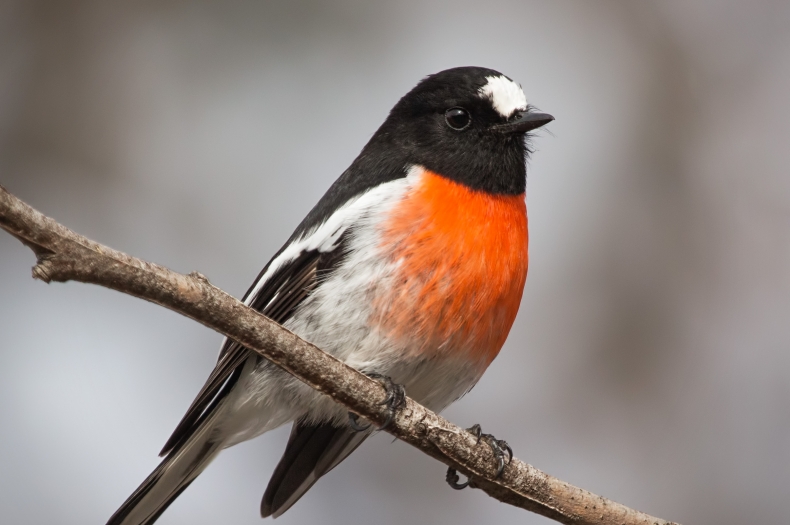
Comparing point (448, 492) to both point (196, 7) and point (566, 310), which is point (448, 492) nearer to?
point (566, 310)

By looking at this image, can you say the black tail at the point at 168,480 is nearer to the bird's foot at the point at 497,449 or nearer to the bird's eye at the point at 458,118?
the bird's foot at the point at 497,449

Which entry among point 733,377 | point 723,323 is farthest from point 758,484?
point 723,323

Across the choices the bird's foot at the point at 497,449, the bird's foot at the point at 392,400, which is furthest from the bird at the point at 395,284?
the bird's foot at the point at 497,449

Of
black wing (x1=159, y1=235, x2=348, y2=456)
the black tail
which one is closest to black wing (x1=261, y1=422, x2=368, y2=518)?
the black tail

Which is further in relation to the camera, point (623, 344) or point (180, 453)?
point (623, 344)

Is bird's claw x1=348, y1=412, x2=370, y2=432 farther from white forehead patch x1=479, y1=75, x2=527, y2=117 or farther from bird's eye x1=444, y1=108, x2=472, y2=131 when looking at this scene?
white forehead patch x1=479, y1=75, x2=527, y2=117

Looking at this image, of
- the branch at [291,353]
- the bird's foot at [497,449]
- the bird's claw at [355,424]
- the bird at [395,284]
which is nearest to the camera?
the branch at [291,353]

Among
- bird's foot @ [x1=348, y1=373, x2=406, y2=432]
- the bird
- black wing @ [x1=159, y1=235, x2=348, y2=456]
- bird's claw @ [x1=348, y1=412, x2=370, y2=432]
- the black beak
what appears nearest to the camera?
bird's foot @ [x1=348, y1=373, x2=406, y2=432]

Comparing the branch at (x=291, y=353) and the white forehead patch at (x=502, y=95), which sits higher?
the white forehead patch at (x=502, y=95)
